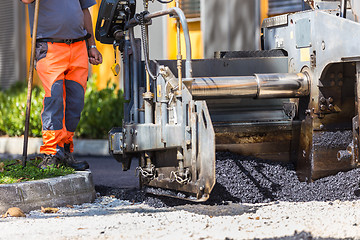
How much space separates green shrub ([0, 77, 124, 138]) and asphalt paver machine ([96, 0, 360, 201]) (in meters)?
4.83

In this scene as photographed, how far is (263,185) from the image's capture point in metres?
5.59

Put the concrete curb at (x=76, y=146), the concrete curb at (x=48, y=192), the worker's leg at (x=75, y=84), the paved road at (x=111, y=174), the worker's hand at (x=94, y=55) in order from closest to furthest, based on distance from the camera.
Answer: the concrete curb at (x=48, y=192) → the worker's leg at (x=75, y=84) → the worker's hand at (x=94, y=55) → the paved road at (x=111, y=174) → the concrete curb at (x=76, y=146)

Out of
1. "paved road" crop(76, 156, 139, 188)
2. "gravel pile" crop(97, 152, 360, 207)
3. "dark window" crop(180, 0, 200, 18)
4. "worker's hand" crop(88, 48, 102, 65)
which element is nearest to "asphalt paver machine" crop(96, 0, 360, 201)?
"gravel pile" crop(97, 152, 360, 207)

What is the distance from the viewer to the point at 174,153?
5.30m

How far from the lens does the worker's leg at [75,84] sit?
6.07 meters

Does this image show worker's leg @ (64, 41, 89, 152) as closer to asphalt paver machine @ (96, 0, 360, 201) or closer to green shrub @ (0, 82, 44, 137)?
asphalt paver machine @ (96, 0, 360, 201)

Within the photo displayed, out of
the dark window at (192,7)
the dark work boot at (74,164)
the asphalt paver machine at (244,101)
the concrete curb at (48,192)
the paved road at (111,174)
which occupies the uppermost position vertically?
the dark window at (192,7)

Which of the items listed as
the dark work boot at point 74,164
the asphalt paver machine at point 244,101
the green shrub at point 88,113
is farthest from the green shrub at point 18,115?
the asphalt paver machine at point 244,101

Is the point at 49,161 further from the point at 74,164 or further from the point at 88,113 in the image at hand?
the point at 88,113

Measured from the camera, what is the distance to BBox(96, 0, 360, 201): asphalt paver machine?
5066 mm

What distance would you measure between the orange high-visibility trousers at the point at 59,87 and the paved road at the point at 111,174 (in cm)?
70

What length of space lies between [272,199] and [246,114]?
81cm

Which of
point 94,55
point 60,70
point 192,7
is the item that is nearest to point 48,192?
point 60,70

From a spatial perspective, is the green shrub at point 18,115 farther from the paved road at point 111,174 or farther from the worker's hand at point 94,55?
the worker's hand at point 94,55
